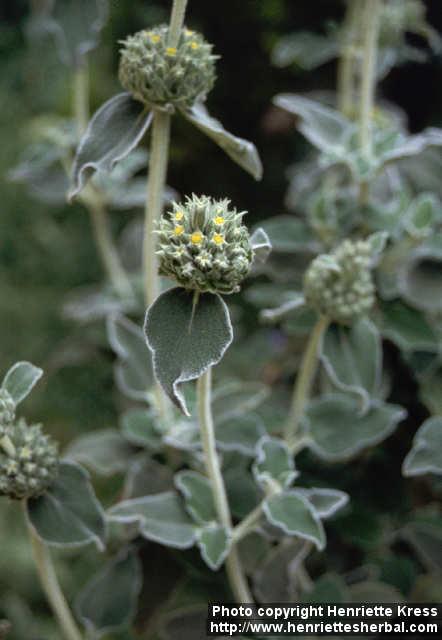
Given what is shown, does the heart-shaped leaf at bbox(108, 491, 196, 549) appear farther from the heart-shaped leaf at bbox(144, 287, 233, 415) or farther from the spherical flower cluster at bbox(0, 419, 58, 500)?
the heart-shaped leaf at bbox(144, 287, 233, 415)

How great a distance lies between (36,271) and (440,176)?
96 cm

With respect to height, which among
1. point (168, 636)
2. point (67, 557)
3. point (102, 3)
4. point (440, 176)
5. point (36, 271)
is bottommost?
point (67, 557)

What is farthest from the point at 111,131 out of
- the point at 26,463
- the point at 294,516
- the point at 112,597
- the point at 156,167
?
the point at 112,597

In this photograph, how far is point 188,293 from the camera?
68 centimetres

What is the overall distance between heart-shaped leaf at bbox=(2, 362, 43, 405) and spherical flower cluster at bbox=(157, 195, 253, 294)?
18 cm

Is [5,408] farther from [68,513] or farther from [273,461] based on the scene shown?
[273,461]

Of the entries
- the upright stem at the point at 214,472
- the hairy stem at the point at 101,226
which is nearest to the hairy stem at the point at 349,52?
the hairy stem at the point at 101,226

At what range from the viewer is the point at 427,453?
0.94m

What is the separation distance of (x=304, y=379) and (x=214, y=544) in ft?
0.81

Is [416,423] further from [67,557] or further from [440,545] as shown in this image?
[67,557]

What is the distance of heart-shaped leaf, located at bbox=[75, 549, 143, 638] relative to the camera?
960 millimetres

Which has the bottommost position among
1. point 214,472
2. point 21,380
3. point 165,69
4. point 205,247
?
point 214,472

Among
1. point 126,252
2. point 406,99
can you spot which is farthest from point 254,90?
point 126,252

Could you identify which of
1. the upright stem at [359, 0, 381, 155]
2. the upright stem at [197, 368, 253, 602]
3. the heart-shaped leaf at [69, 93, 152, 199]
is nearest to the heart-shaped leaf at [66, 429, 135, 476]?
the upright stem at [197, 368, 253, 602]
